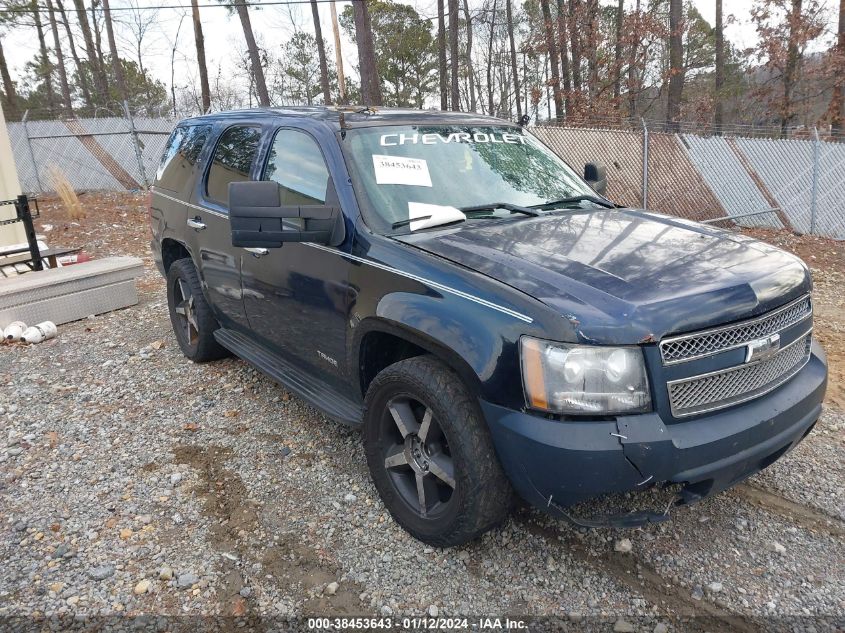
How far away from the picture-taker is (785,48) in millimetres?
17219

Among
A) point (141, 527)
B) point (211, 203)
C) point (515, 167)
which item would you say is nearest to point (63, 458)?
point (141, 527)

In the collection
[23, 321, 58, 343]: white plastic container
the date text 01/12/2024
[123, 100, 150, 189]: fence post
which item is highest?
[123, 100, 150, 189]: fence post

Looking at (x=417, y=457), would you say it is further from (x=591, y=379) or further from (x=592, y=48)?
(x=592, y=48)

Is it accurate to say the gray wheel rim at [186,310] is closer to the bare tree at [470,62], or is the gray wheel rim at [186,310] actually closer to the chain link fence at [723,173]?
the chain link fence at [723,173]

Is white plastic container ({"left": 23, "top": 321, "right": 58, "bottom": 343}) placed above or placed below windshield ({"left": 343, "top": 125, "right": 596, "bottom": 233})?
below

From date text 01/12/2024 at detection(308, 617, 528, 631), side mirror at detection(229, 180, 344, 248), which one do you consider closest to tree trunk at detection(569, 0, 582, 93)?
side mirror at detection(229, 180, 344, 248)

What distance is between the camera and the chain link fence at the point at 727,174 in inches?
408

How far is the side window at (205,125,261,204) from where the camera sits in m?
4.08

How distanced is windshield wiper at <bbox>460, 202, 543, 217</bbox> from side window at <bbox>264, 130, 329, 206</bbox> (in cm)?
79

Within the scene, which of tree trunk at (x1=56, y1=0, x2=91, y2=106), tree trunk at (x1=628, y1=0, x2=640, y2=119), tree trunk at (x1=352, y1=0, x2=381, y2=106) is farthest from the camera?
tree trunk at (x1=56, y1=0, x2=91, y2=106)

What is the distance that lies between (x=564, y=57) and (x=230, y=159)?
1866 cm

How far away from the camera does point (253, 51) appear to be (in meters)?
21.3

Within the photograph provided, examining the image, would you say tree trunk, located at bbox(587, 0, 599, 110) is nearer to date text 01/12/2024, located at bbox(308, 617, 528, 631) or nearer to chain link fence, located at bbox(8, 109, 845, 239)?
chain link fence, located at bbox(8, 109, 845, 239)

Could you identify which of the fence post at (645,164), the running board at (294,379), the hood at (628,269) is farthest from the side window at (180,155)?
the fence post at (645,164)
